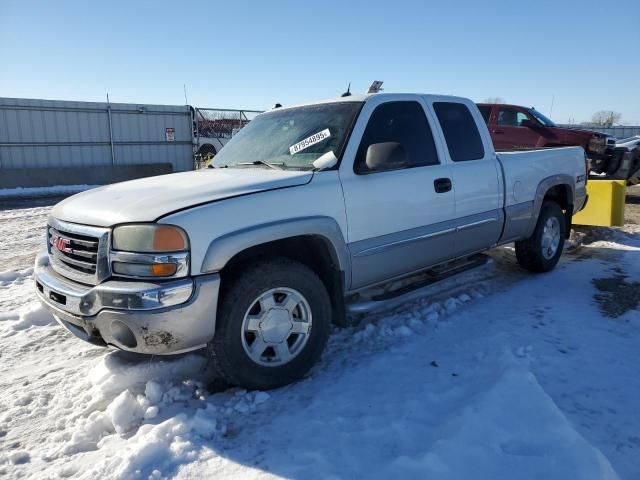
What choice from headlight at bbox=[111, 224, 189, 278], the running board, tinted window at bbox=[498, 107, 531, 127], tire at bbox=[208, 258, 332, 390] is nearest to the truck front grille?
headlight at bbox=[111, 224, 189, 278]

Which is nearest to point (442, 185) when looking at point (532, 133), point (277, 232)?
point (277, 232)

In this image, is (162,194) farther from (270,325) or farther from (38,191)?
(38,191)

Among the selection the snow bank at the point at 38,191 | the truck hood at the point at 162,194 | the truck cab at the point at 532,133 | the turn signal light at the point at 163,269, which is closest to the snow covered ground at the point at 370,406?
the turn signal light at the point at 163,269

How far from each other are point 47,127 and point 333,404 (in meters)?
16.1

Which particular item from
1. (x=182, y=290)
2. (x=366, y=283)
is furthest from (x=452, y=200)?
(x=182, y=290)

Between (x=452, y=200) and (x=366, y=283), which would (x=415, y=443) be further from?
(x=452, y=200)

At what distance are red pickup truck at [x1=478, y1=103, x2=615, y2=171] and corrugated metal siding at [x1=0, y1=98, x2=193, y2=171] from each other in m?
11.4

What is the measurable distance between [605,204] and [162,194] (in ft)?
20.7

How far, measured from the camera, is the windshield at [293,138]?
336 cm

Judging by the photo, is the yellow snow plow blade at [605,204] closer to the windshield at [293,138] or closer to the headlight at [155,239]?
the windshield at [293,138]

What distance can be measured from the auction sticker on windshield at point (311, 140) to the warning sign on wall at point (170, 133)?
1537cm

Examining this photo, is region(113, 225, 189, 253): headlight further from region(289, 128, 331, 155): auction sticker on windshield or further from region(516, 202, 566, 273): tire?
region(516, 202, 566, 273): tire

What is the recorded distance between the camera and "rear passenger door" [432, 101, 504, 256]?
4051 millimetres

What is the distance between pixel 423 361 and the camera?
10.7ft
